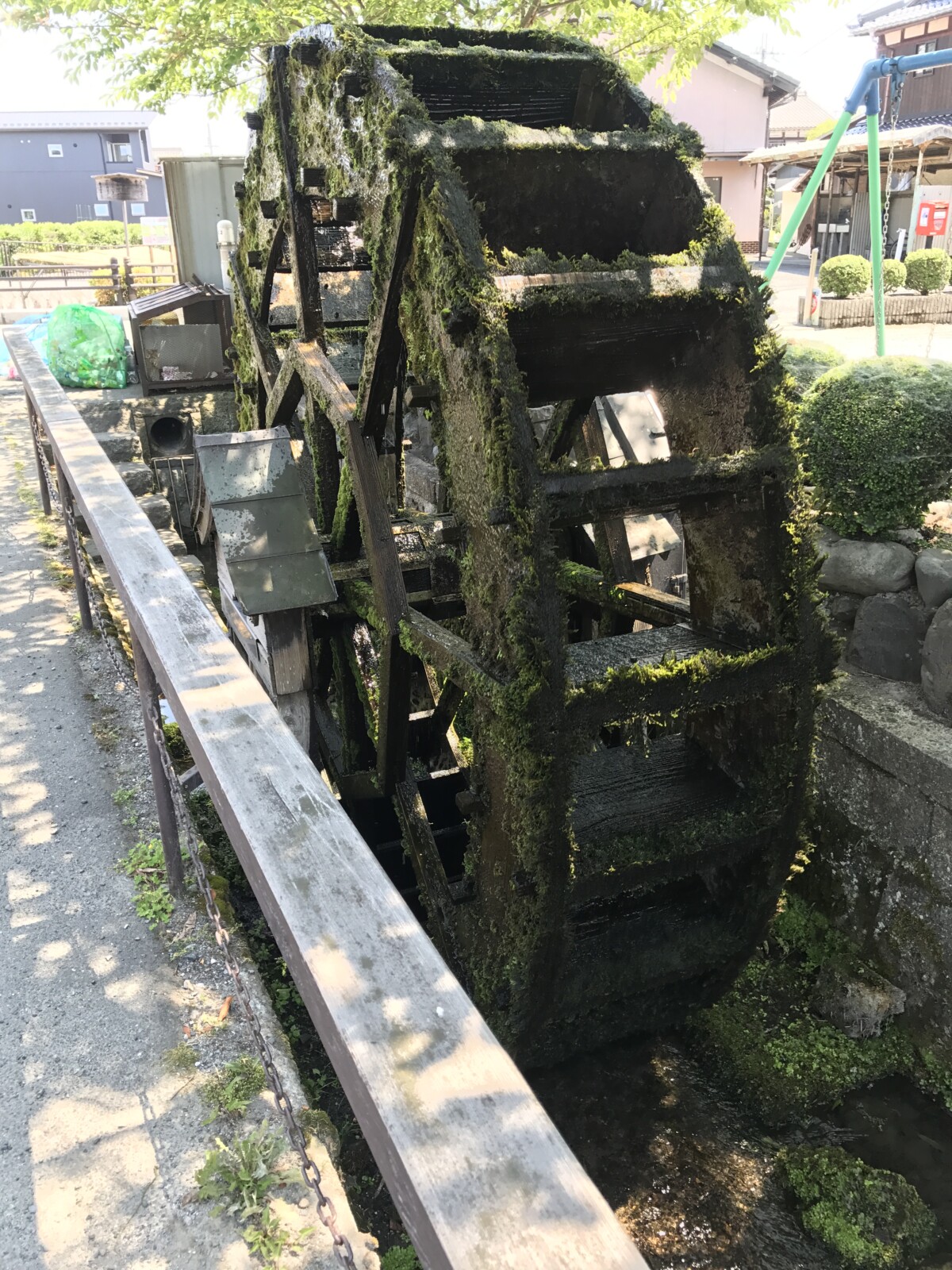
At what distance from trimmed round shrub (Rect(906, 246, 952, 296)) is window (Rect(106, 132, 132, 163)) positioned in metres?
31.5

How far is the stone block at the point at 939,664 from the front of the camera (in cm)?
389

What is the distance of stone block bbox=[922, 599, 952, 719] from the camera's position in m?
3.89

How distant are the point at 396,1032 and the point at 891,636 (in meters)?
3.81

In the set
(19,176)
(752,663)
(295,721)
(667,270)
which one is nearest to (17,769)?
(295,721)

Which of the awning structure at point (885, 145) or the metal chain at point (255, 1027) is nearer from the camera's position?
the metal chain at point (255, 1027)

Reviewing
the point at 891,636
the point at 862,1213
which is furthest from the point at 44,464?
the point at 862,1213

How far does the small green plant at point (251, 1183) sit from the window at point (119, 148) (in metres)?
39.7

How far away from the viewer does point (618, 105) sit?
3660 mm

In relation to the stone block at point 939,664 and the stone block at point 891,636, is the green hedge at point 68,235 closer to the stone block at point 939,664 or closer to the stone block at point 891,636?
the stone block at point 891,636

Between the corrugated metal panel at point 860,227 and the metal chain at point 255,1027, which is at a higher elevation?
the corrugated metal panel at point 860,227

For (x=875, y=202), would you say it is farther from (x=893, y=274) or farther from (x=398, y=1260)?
(x=893, y=274)

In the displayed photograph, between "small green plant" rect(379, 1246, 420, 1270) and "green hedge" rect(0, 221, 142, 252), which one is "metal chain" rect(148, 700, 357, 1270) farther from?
"green hedge" rect(0, 221, 142, 252)

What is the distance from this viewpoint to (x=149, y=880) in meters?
2.41

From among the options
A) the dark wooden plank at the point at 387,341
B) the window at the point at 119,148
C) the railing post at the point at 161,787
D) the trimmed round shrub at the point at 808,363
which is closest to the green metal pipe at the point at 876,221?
the trimmed round shrub at the point at 808,363
